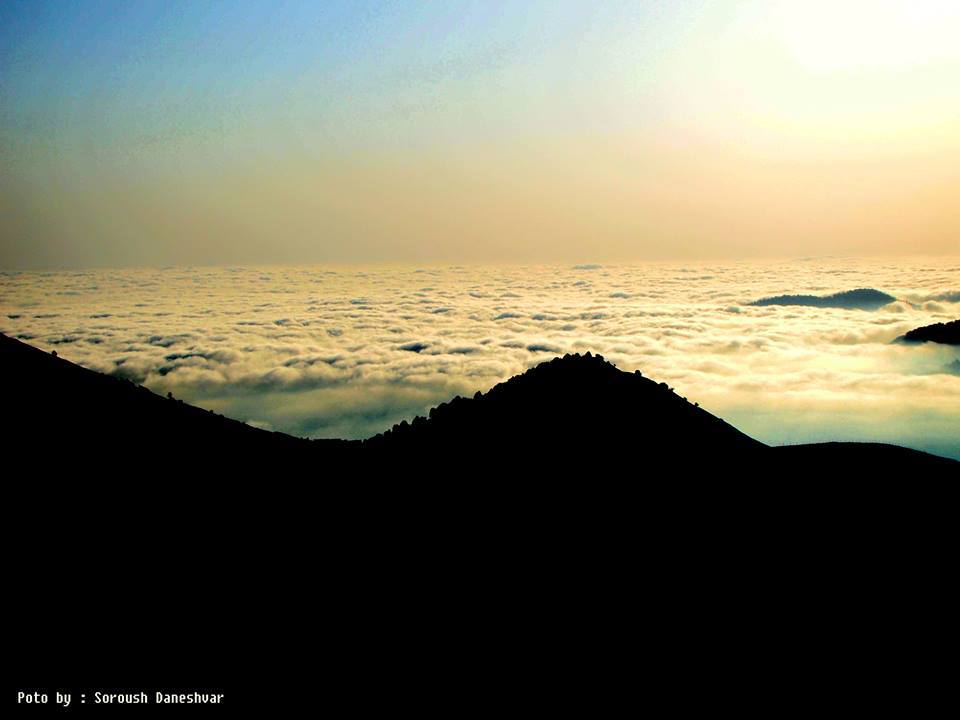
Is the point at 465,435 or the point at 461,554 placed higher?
the point at 465,435

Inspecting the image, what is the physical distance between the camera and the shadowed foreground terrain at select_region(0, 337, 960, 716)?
14773mm

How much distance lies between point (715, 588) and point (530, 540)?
4.85m

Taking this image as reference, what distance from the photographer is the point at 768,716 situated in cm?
1435

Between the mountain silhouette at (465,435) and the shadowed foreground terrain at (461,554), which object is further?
the mountain silhouette at (465,435)

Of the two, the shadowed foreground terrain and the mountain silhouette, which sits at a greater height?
the mountain silhouette

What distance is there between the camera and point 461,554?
17.9 meters

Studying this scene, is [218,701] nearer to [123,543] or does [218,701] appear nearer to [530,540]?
[123,543]

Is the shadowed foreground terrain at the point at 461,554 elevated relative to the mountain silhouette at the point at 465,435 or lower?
lower

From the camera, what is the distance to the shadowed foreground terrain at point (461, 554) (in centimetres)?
1477

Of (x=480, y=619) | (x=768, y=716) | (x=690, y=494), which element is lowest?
(x=768, y=716)

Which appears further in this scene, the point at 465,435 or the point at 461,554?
the point at 465,435

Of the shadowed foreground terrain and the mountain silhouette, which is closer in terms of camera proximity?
the shadowed foreground terrain

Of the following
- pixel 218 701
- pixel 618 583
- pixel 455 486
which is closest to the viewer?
pixel 218 701

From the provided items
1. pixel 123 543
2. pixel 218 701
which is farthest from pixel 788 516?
pixel 123 543
